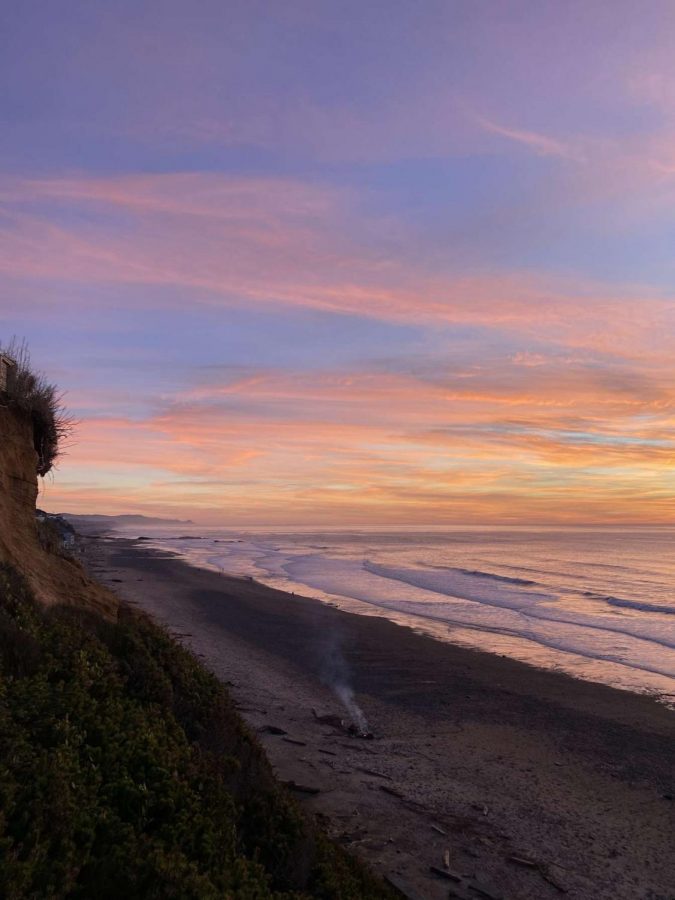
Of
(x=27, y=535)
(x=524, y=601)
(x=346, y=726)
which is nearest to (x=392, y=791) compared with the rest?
(x=346, y=726)

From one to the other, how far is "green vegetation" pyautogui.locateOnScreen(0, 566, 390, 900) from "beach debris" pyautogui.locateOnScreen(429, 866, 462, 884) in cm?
119

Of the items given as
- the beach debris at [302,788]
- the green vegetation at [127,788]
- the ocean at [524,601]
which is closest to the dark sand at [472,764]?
the beach debris at [302,788]

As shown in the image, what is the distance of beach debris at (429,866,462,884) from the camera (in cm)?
738

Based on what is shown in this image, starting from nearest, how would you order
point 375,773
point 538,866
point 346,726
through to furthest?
1. point 538,866
2. point 375,773
3. point 346,726

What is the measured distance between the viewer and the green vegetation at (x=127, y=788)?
15.0ft

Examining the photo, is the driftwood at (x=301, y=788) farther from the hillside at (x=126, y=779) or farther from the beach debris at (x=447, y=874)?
the beach debris at (x=447, y=874)

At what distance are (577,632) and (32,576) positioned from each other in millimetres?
23059

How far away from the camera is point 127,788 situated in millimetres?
5418

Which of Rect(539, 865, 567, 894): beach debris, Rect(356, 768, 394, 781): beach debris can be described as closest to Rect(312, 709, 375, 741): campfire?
Rect(356, 768, 394, 781): beach debris

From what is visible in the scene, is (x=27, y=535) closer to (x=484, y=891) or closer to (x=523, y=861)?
(x=484, y=891)

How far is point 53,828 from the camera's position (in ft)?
15.2

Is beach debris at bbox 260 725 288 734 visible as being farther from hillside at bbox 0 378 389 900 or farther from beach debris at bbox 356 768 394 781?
hillside at bbox 0 378 389 900

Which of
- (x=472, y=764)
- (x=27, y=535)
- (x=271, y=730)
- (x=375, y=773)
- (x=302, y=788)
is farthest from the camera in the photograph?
(x=271, y=730)

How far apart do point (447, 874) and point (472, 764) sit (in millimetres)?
4186
